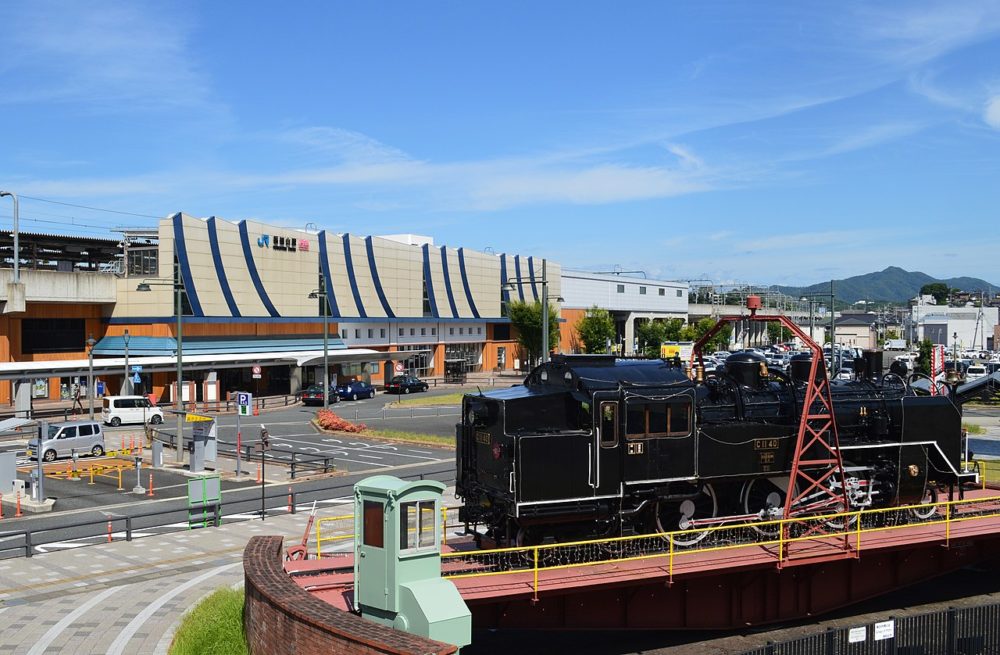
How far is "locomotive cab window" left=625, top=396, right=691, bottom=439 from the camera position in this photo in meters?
16.4

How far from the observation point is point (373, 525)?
1358 centimetres

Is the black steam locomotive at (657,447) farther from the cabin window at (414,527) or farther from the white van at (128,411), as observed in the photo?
the white van at (128,411)

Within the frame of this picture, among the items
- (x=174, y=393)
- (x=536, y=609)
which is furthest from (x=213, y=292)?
(x=536, y=609)

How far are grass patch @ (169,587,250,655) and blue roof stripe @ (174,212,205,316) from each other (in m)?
45.6

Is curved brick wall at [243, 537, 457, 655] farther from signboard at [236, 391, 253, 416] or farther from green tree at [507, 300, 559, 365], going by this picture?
green tree at [507, 300, 559, 365]

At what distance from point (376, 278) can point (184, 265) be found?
20.3 meters

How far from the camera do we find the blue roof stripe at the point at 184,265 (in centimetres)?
5941

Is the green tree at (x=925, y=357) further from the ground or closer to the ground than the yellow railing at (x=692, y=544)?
further from the ground

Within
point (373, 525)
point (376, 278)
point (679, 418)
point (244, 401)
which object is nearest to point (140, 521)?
point (244, 401)

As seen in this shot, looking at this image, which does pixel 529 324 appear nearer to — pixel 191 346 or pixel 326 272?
pixel 326 272

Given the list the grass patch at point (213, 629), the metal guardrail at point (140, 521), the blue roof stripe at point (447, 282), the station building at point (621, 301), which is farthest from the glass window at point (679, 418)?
the station building at point (621, 301)

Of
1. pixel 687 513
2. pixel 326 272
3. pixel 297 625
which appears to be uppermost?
pixel 326 272

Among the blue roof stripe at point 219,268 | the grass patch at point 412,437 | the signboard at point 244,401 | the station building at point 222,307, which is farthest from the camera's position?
the blue roof stripe at point 219,268

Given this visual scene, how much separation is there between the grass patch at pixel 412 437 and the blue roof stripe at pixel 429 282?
36.6 metres
